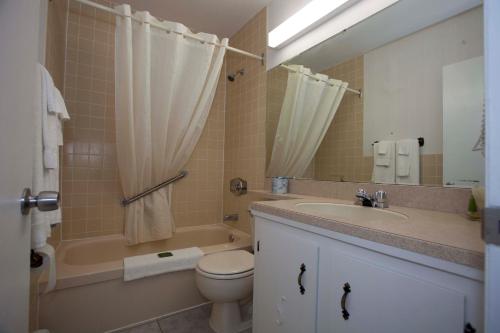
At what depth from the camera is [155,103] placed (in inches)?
69.0

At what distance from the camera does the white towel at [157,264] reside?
4.80 ft

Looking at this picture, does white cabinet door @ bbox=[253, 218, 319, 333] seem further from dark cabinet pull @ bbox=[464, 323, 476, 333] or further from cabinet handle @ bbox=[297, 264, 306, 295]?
dark cabinet pull @ bbox=[464, 323, 476, 333]

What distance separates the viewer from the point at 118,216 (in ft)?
6.90

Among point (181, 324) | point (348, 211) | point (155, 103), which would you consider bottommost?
point (181, 324)

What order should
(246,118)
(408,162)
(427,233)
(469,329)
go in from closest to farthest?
1. (469,329)
2. (427,233)
3. (408,162)
4. (246,118)

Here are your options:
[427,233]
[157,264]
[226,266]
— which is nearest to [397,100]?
[427,233]

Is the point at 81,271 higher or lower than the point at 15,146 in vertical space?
lower

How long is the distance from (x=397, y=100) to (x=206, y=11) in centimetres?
178

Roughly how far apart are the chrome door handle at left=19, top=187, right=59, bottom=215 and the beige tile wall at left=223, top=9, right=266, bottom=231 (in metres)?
1.61

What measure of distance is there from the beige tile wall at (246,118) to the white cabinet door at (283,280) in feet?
3.29

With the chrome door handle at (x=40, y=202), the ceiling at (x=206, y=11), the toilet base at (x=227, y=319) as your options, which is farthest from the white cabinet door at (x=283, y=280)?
the ceiling at (x=206, y=11)

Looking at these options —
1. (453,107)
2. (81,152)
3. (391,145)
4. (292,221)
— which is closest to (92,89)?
(81,152)

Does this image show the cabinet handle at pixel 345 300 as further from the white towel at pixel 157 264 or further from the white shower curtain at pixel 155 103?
the white shower curtain at pixel 155 103

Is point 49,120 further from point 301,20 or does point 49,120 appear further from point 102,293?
point 301,20
